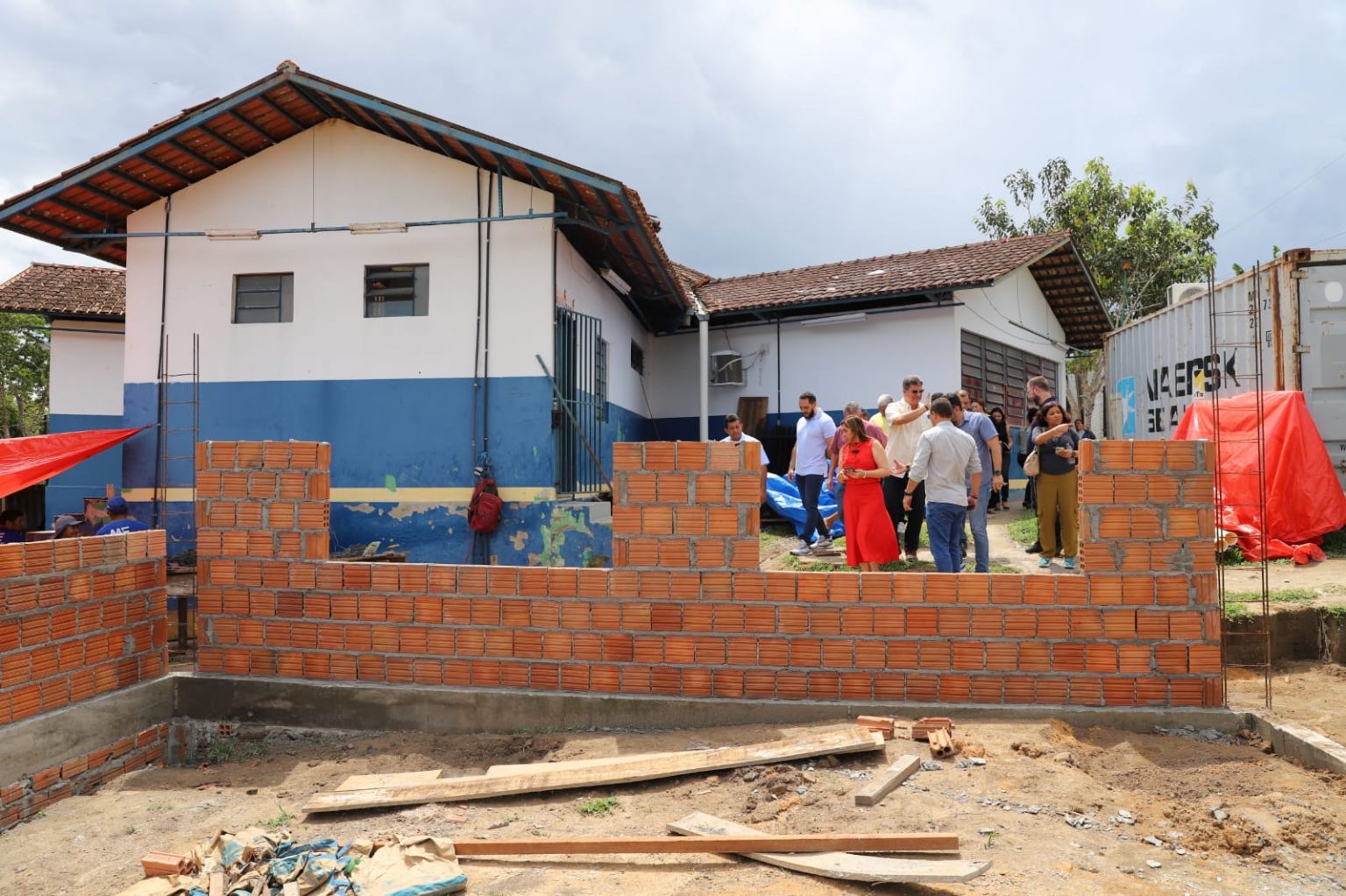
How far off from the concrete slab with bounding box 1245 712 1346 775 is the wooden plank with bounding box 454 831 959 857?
2.08m

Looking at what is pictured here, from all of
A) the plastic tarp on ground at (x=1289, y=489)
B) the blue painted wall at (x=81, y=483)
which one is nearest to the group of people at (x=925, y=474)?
the plastic tarp on ground at (x=1289, y=489)

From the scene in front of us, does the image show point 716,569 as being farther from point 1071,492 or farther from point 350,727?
point 1071,492

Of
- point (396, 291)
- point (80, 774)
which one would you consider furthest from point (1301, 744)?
point (396, 291)

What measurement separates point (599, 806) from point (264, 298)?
8898 mm

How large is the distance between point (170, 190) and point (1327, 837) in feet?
41.1

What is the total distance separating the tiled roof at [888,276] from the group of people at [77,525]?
837cm

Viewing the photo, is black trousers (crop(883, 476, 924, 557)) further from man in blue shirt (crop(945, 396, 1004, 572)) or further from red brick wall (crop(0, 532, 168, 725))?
red brick wall (crop(0, 532, 168, 725))

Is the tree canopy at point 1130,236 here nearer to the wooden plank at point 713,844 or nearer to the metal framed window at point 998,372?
the metal framed window at point 998,372

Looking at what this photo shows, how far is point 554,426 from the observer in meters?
9.83

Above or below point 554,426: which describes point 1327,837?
below

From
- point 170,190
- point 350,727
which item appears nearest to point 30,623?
point 350,727

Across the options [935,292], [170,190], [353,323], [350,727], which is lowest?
[350,727]

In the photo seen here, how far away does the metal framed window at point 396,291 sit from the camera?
403 inches

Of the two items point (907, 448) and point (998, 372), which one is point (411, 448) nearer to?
point (907, 448)
